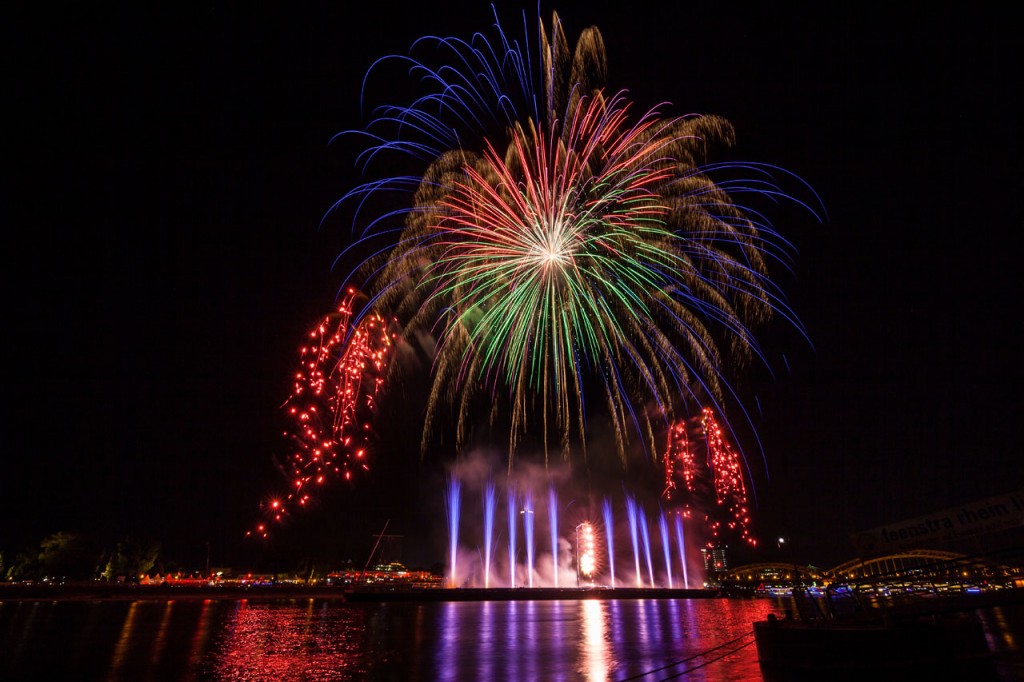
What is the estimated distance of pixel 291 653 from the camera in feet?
57.1

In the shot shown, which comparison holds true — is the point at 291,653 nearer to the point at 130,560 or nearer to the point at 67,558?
the point at 67,558

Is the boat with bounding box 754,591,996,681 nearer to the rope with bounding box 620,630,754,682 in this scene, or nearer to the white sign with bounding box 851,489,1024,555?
the rope with bounding box 620,630,754,682

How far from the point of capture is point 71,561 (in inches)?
3457

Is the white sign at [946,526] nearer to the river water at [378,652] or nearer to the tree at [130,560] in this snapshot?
the river water at [378,652]

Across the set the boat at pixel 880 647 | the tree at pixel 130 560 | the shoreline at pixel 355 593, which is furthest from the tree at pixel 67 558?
the boat at pixel 880 647

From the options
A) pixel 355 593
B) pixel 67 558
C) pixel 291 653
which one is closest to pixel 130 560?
pixel 67 558

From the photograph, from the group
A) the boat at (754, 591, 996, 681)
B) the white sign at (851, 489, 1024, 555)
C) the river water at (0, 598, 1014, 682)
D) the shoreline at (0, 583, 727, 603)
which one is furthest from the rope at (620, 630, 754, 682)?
the shoreline at (0, 583, 727, 603)

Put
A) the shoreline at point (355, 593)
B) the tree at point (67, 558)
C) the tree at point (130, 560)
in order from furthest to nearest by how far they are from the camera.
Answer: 1. the tree at point (130, 560)
2. the tree at point (67, 558)
3. the shoreline at point (355, 593)

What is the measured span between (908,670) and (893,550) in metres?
4.91

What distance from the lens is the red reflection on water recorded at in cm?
1376

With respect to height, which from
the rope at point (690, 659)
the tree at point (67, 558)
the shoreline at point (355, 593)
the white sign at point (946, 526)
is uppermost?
the tree at point (67, 558)

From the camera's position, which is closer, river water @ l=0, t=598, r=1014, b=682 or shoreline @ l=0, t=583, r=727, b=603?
river water @ l=0, t=598, r=1014, b=682

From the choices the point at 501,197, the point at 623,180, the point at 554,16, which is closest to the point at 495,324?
the point at 501,197

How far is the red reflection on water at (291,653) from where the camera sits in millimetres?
13763
